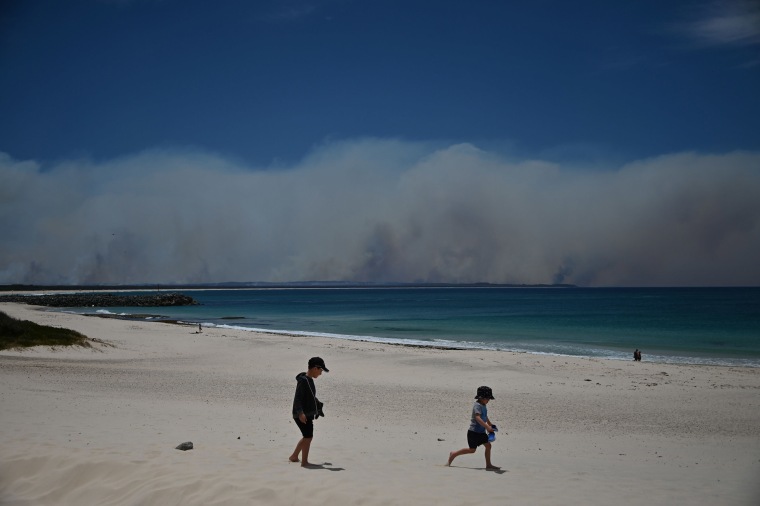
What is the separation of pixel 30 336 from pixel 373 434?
20.3m

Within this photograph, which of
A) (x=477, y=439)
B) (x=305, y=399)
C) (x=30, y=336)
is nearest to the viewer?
(x=305, y=399)

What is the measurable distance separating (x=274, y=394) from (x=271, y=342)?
19.3 meters

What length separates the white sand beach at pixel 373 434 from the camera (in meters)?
7.13

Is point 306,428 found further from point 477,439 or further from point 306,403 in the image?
point 477,439

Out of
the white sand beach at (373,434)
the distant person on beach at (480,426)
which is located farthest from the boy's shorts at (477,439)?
the white sand beach at (373,434)

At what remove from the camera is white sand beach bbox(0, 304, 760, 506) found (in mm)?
7133

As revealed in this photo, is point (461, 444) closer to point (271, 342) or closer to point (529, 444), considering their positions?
point (529, 444)

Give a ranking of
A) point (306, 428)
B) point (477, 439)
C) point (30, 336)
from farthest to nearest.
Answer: point (30, 336) → point (477, 439) → point (306, 428)

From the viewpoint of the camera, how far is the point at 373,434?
38.6 feet

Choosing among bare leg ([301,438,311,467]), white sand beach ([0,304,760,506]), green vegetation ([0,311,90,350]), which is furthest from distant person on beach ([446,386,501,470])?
green vegetation ([0,311,90,350])

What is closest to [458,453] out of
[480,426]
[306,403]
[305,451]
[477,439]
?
[477,439]

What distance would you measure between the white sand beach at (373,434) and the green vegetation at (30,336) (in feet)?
3.60

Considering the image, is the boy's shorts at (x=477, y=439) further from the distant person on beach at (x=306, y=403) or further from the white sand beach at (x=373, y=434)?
the distant person on beach at (x=306, y=403)

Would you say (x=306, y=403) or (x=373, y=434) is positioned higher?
(x=306, y=403)
